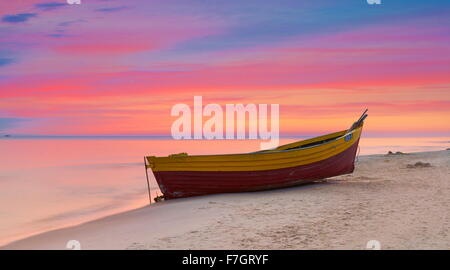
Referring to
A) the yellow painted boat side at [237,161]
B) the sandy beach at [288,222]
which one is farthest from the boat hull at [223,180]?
the sandy beach at [288,222]

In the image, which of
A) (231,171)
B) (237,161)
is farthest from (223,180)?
(237,161)

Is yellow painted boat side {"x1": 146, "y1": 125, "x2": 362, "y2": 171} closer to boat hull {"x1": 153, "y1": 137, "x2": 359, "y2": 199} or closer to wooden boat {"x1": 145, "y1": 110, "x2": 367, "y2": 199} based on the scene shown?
wooden boat {"x1": 145, "y1": 110, "x2": 367, "y2": 199}

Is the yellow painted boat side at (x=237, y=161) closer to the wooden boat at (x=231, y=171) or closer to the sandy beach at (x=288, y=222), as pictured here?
the wooden boat at (x=231, y=171)

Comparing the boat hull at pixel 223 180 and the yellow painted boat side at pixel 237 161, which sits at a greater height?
the yellow painted boat side at pixel 237 161

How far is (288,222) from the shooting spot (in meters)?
8.68

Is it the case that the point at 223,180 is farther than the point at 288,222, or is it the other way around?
the point at 223,180

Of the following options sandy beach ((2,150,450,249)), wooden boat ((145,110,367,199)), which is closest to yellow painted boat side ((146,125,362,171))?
wooden boat ((145,110,367,199))

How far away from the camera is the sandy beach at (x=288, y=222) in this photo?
24.3ft

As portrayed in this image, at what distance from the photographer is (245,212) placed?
9805 millimetres

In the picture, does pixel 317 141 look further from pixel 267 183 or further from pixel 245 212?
pixel 245 212

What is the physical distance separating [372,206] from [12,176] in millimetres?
20610

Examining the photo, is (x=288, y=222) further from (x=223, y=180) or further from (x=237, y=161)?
(x=223, y=180)

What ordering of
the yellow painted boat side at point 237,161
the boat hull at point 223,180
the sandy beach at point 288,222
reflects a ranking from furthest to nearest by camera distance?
the boat hull at point 223,180
the yellow painted boat side at point 237,161
the sandy beach at point 288,222

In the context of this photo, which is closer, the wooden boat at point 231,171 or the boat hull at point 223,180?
the wooden boat at point 231,171
